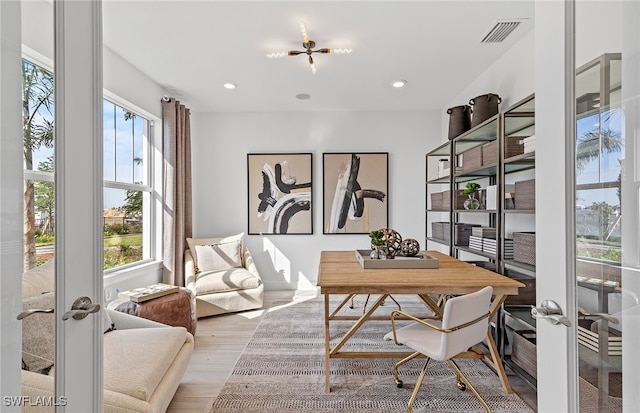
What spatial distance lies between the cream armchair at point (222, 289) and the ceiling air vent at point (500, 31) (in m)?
3.36

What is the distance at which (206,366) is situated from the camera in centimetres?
247

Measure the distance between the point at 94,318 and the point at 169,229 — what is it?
9.47 ft

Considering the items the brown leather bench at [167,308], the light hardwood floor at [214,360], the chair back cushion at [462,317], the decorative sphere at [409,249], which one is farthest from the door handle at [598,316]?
the brown leather bench at [167,308]

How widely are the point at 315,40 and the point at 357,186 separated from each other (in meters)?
2.30

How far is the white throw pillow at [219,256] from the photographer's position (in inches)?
156

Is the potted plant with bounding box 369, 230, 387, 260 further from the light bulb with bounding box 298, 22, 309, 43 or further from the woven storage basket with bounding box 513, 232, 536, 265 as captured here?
the light bulb with bounding box 298, 22, 309, 43

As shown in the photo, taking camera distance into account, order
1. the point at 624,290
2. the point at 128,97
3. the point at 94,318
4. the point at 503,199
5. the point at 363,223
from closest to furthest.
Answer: the point at 624,290 < the point at 94,318 < the point at 503,199 < the point at 128,97 < the point at 363,223

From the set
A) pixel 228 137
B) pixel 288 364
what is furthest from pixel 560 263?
pixel 228 137

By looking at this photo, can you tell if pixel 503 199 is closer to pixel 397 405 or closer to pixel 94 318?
pixel 397 405

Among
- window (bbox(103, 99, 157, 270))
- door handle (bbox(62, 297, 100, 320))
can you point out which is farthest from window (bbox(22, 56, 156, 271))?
door handle (bbox(62, 297, 100, 320))

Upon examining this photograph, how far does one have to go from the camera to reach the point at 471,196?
10.1ft

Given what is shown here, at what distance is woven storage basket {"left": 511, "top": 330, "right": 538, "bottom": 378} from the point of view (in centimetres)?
202

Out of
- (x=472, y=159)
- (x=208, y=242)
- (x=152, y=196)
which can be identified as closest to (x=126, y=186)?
(x=152, y=196)

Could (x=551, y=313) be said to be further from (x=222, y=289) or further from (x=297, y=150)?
(x=297, y=150)
